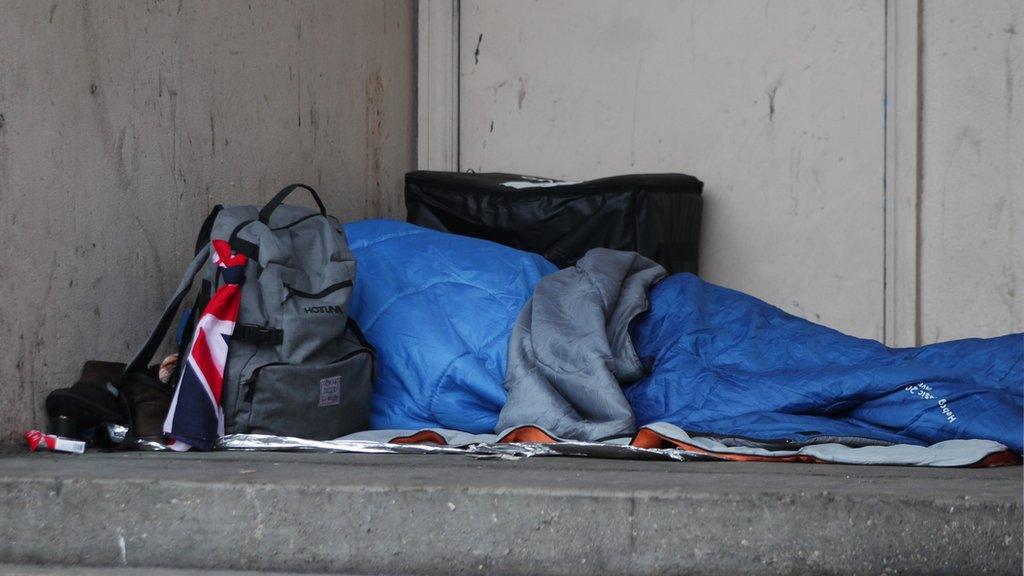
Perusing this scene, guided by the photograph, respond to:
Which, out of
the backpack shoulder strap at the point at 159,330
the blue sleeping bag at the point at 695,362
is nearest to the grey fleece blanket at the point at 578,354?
the blue sleeping bag at the point at 695,362

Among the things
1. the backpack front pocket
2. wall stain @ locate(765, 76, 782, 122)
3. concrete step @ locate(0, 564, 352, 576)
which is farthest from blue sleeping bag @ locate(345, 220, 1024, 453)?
wall stain @ locate(765, 76, 782, 122)

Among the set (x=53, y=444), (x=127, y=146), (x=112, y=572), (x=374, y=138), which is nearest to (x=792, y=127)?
(x=374, y=138)

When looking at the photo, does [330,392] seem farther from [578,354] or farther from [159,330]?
[578,354]

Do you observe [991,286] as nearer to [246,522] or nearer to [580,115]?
[580,115]

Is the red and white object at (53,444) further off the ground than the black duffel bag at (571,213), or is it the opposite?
the black duffel bag at (571,213)

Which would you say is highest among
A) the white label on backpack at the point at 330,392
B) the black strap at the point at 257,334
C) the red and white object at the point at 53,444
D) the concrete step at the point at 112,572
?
the black strap at the point at 257,334

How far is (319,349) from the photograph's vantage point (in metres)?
2.07

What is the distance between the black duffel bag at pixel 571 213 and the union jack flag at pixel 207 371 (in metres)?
1.06

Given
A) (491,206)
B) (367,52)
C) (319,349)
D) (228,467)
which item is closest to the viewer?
(228,467)

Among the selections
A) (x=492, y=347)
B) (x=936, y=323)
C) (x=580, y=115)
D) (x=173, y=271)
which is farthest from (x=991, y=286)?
(x=173, y=271)

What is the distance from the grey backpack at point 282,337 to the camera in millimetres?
1978

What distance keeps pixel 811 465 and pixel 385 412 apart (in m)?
0.87

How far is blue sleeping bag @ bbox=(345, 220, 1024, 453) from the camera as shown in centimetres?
195

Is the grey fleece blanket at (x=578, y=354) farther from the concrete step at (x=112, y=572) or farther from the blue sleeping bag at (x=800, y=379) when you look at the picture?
the concrete step at (x=112, y=572)
